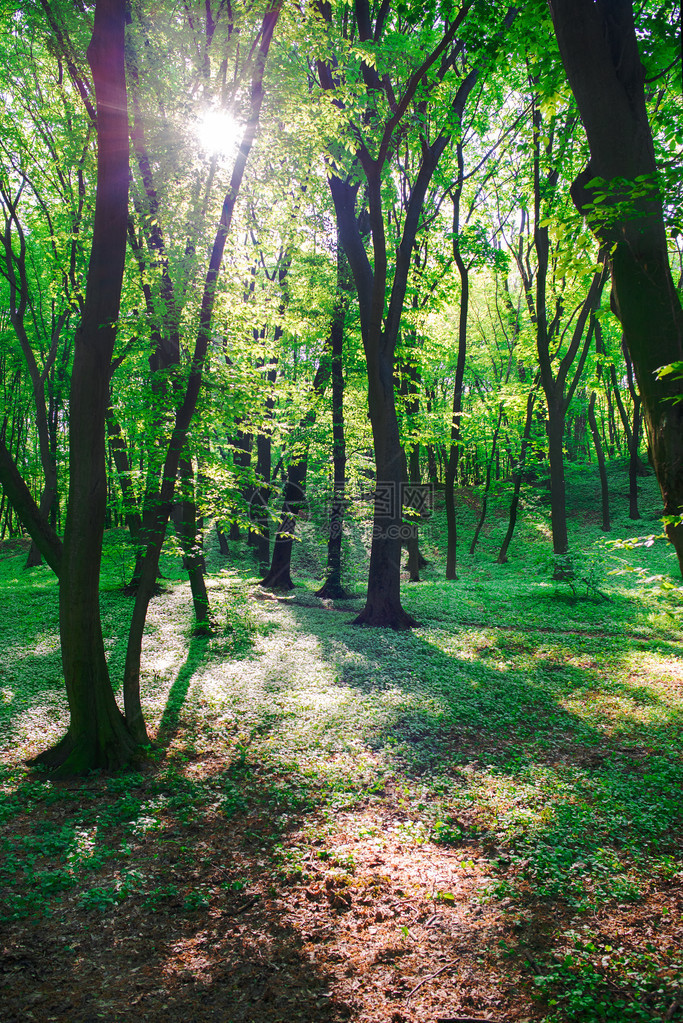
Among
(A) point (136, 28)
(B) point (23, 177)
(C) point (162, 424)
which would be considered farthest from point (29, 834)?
(B) point (23, 177)

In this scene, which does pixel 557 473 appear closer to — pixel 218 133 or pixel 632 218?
pixel 218 133

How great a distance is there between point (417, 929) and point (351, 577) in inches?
553

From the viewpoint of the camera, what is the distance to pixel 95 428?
5.28m

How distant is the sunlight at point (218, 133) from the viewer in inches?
290

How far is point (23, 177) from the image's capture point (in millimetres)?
13672

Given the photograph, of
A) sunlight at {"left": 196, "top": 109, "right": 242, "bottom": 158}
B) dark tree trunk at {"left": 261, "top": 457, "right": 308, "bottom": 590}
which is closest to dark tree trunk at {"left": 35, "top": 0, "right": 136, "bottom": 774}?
sunlight at {"left": 196, "top": 109, "right": 242, "bottom": 158}

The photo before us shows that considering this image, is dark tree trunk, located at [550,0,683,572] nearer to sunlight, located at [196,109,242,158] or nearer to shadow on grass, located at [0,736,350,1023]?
shadow on grass, located at [0,736,350,1023]

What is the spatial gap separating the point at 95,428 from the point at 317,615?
869cm

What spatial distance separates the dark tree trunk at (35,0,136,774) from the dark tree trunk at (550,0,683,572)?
13.3 feet

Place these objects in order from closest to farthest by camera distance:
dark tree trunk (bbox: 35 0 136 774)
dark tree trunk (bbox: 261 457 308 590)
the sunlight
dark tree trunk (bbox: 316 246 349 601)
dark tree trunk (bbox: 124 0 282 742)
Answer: dark tree trunk (bbox: 35 0 136 774) → dark tree trunk (bbox: 124 0 282 742) → the sunlight → dark tree trunk (bbox: 316 246 349 601) → dark tree trunk (bbox: 261 457 308 590)

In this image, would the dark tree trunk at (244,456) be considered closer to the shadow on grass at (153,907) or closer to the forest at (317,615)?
the forest at (317,615)

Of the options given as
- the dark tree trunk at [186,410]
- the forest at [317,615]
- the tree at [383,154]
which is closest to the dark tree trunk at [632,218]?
the forest at [317,615]

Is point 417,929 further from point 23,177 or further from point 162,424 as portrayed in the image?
point 23,177

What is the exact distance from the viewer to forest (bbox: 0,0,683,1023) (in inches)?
124
